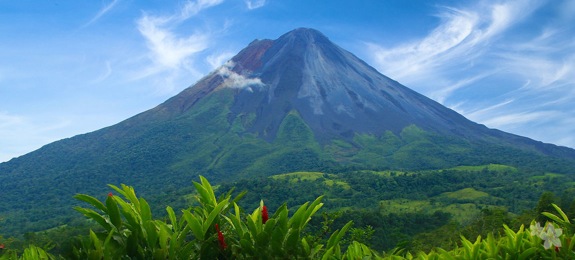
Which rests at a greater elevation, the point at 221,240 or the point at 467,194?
the point at 221,240

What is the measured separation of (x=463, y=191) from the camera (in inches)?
3376

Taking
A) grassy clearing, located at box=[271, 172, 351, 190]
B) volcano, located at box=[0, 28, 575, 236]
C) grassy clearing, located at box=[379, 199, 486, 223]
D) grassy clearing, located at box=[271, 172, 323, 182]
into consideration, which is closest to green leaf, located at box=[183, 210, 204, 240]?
grassy clearing, located at box=[379, 199, 486, 223]

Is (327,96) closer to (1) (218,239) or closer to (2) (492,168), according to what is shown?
(2) (492,168)

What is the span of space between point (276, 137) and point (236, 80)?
1817 inches

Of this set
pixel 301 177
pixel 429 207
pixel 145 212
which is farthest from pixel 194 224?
pixel 301 177

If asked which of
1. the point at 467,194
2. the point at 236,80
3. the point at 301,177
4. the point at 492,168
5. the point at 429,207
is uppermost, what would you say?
the point at 236,80

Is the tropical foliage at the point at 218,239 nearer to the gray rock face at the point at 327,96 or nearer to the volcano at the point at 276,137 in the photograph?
the volcano at the point at 276,137

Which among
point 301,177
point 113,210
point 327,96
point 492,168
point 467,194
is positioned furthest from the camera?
point 327,96

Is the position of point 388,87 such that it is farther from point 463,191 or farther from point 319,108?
point 463,191

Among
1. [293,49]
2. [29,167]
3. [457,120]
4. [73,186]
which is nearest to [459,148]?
[457,120]

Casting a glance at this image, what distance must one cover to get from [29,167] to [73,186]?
32.0 meters

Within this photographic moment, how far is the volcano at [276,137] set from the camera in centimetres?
12500

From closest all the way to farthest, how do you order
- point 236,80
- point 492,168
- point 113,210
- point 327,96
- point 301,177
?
point 113,210, point 301,177, point 492,168, point 327,96, point 236,80

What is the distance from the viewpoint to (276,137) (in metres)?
144
